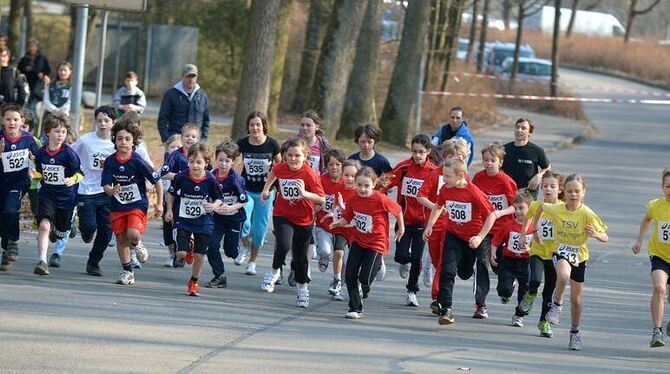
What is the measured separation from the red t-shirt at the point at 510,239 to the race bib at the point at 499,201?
1.09ft

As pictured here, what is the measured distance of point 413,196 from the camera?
44.3 feet

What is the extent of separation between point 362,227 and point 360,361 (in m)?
2.42

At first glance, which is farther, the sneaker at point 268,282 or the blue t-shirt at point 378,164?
the blue t-shirt at point 378,164

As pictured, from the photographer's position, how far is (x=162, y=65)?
40.3 metres

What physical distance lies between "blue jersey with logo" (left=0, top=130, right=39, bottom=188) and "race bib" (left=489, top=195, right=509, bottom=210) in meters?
4.40

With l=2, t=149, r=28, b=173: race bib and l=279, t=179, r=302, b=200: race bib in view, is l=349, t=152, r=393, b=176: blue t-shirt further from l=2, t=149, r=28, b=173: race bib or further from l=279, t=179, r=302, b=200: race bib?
l=2, t=149, r=28, b=173: race bib

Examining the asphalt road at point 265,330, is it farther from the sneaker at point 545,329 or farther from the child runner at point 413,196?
the child runner at point 413,196

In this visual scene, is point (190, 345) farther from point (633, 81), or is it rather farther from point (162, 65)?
point (633, 81)

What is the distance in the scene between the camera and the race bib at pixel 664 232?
38.1 feet

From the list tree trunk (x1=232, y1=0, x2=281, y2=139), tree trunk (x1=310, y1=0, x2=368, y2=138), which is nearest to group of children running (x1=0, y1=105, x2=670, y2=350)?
tree trunk (x1=232, y1=0, x2=281, y2=139)

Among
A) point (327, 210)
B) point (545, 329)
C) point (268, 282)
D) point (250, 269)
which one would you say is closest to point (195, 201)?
point (268, 282)

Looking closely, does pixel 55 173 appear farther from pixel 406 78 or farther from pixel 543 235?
pixel 406 78

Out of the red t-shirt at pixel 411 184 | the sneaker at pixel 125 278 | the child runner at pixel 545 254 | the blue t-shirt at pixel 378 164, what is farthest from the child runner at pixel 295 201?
the child runner at pixel 545 254

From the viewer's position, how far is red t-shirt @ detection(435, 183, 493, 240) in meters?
12.3
